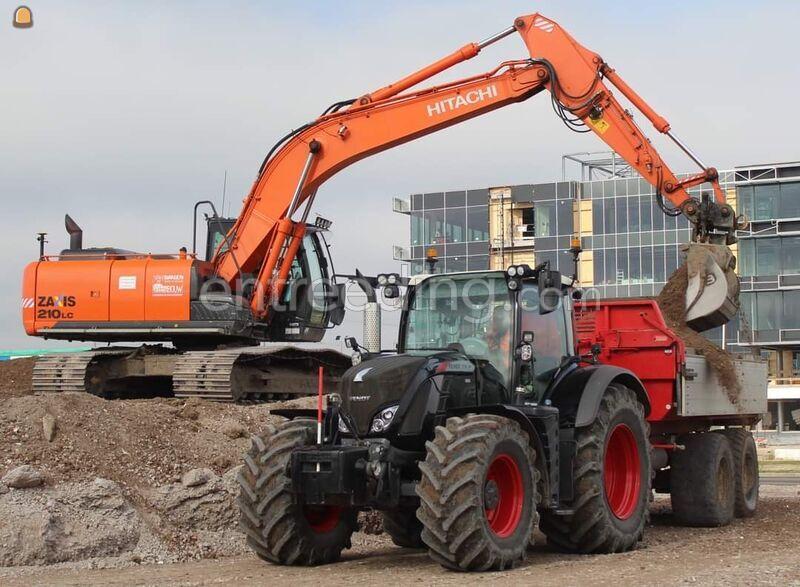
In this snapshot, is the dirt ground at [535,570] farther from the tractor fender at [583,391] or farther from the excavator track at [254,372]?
the excavator track at [254,372]

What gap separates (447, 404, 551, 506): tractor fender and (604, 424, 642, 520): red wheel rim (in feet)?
4.85

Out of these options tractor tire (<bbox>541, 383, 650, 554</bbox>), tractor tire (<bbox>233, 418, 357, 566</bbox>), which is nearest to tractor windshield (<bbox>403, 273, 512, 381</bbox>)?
tractor tire (<bbox>541, 383, 650, 554</bbox>)

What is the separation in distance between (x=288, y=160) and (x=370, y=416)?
11386mm

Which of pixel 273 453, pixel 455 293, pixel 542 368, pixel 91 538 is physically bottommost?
pixel 91 538

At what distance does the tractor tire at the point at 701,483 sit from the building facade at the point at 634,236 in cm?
4310

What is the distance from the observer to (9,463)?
12227mm

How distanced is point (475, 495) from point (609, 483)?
302 cm

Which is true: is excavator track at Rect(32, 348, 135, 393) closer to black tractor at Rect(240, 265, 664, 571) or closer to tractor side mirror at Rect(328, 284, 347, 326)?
tractor side mirror at Rect(328, 284, 347, 326)

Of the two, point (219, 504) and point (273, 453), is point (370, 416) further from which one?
point (219, 504)

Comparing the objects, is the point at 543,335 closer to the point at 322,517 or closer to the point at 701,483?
the point at 322,517

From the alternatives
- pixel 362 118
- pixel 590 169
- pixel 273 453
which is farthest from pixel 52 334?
pixel 590 169

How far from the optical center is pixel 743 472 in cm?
1528

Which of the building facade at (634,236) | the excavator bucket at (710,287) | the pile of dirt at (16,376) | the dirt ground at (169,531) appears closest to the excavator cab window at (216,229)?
A: the pile of dirt at (16,376)

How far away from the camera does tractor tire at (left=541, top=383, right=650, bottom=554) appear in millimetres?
11125
